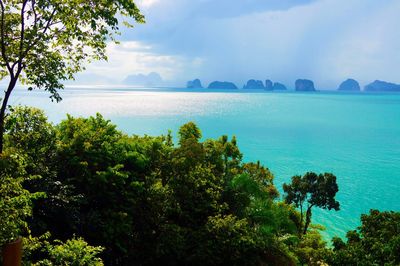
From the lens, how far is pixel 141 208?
1367 cm

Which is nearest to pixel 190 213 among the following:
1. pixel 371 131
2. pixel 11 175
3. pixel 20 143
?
pixel 20 143

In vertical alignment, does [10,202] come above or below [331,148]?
above

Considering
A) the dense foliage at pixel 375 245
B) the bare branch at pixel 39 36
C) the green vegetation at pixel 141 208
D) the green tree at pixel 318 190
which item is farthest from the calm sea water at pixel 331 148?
the dense foliage at pixel 375 245

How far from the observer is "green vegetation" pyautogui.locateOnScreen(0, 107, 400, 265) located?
35.4ft

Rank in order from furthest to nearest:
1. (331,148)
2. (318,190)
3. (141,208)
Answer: (331,148) < (318,190) < (141,208)

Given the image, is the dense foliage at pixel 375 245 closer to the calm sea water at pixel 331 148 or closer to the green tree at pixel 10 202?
the green tree at pixel 10 202

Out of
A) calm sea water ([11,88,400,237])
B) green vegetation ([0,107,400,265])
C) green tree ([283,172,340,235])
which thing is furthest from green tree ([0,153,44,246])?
green tree ([283,172,340,235])

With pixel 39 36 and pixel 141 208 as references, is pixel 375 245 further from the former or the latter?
pixel 39 36

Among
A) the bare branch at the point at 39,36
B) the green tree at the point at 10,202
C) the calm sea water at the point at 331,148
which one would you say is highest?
the bare branch at the point at 39,36

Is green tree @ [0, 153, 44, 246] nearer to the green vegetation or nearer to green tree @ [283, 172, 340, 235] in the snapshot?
the green vegetation

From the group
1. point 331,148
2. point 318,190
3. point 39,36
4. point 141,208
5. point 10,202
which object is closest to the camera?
point 10,202

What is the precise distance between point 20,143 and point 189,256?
7.08 m

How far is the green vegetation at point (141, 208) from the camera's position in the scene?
1079 cm

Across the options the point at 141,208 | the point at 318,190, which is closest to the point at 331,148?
the point at 318,190
